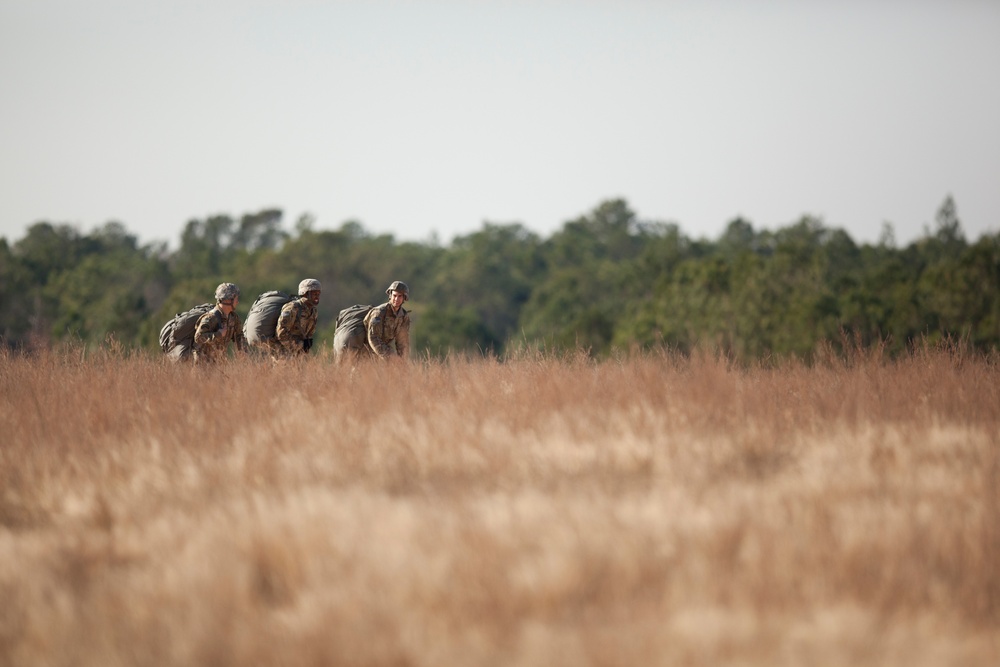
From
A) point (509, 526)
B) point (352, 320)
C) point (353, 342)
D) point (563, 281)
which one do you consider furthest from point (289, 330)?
point (563, 281)

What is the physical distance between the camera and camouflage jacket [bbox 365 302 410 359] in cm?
1308

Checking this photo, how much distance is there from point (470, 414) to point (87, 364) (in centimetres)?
464

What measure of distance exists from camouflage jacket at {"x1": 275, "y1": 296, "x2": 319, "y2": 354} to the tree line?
2.61 metres

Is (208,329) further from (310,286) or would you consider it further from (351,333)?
(351,333)

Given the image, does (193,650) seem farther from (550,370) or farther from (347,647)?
(550,370)

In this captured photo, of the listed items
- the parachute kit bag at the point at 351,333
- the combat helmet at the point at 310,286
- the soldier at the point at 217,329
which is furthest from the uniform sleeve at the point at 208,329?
the parachute kit bag at the point at 351,333

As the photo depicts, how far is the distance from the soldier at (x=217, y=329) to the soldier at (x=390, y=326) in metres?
1.47

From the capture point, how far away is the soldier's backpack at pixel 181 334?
1334cm

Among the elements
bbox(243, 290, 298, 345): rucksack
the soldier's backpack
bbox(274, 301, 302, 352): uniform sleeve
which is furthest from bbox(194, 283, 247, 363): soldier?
bbox(274, 301, 302, 352): uniform sleeve

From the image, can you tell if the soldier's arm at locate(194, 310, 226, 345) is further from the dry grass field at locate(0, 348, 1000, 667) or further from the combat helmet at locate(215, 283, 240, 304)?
the dry grass field at locate(0, 348, 1000, 667)

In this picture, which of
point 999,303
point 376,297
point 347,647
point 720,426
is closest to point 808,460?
point 720,426

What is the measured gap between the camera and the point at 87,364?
11.6 meters

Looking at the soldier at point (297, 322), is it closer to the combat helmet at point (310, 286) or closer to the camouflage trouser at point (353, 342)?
the combat helmet at point (310, 286)

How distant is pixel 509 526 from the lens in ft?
20.5
